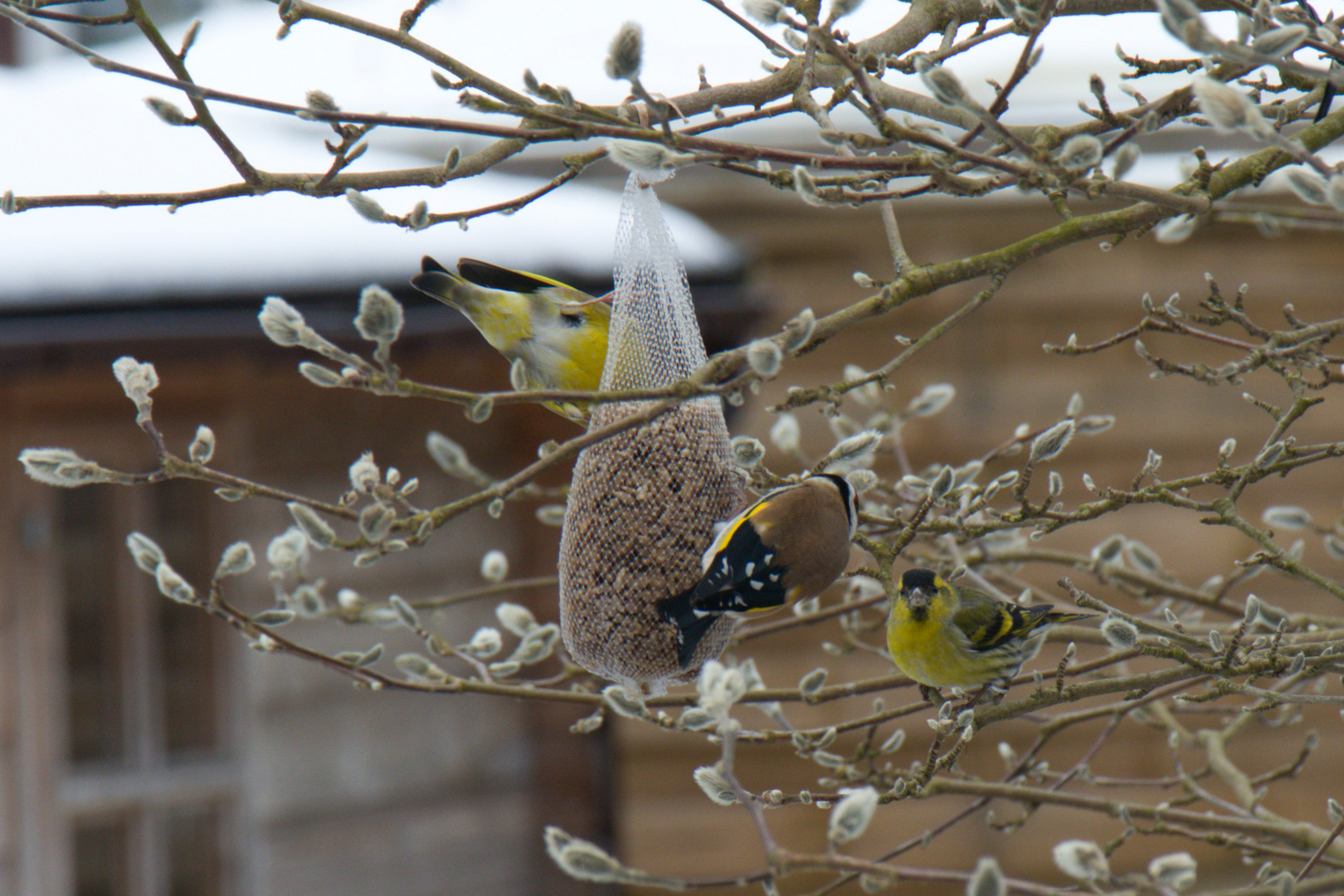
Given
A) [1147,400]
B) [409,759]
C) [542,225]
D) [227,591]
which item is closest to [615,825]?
[409,759]

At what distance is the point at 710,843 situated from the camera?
19.0 ft

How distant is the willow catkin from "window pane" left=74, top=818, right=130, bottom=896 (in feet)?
11.6

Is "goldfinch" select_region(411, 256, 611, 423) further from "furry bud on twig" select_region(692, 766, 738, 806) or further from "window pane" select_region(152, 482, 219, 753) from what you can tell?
"window pane" select_region(152, 482, 219, 753)

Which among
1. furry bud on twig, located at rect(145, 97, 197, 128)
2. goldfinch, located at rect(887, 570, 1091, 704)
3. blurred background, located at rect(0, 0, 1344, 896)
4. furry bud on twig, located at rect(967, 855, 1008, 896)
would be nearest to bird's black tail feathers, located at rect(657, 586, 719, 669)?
goldfinch, located at rect(887, 570, 1091, 704)

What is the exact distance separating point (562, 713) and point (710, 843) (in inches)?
37.7

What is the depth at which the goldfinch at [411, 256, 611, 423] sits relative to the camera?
236 cm

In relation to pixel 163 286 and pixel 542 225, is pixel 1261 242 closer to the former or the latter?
pixel 542 225

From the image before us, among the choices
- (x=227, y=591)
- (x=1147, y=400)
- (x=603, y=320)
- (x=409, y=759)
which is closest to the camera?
(x=603, y=320)

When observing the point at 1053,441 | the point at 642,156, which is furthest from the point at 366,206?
the point at 1053,441

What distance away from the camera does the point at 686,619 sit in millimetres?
2172

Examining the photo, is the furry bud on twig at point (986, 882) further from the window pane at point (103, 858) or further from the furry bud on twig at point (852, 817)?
the window pane at point (103, 858)

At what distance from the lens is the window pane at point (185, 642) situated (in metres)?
5.13

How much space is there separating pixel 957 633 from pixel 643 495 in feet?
2.29

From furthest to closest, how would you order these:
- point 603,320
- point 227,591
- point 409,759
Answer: point 409,759, point 227,591, point 603,320
